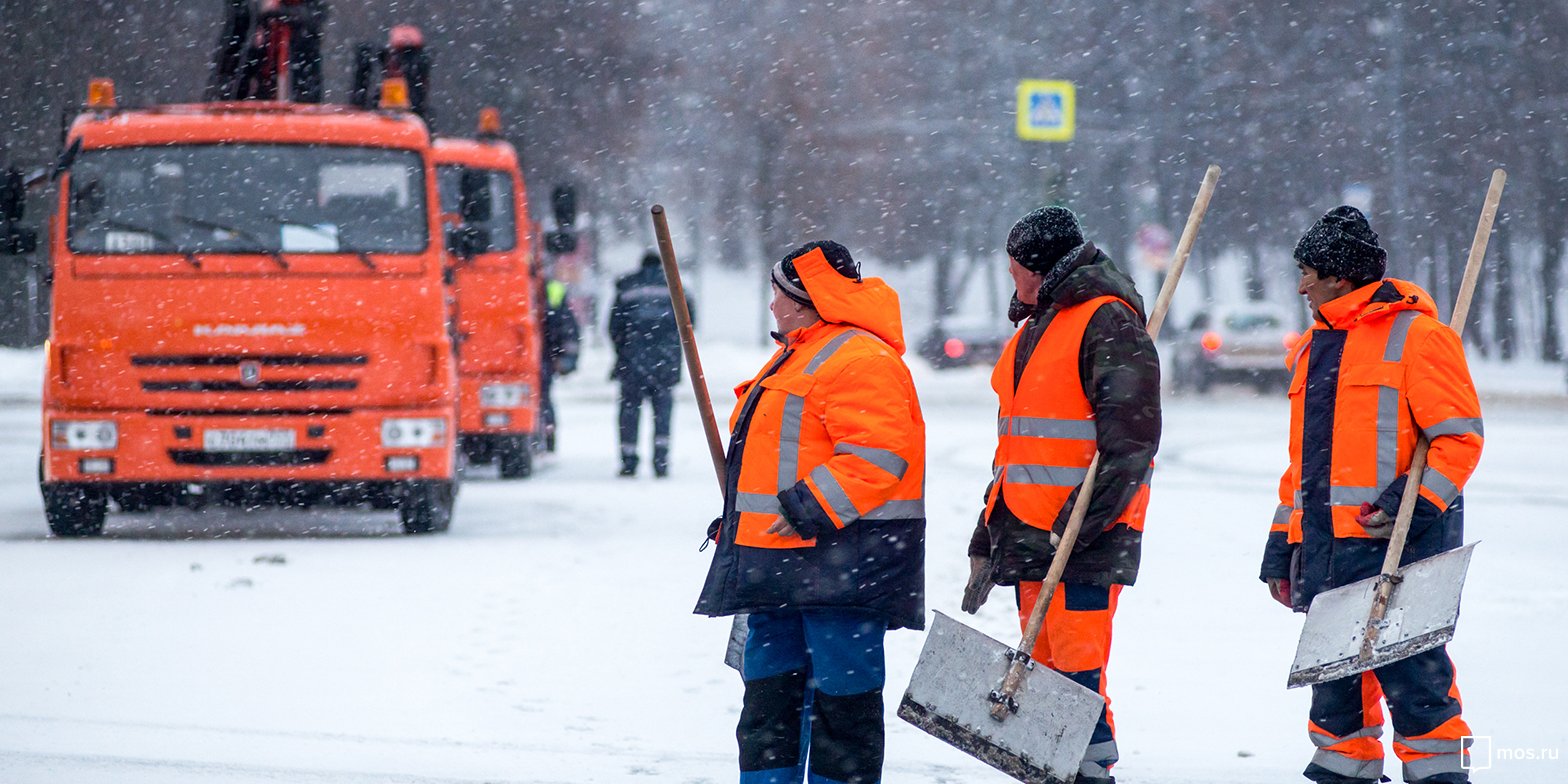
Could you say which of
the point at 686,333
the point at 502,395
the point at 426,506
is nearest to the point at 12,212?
the point at 426,506

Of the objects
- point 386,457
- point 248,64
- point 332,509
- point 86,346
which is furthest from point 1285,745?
point 248,64

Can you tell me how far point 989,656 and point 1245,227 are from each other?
40150 millimetres

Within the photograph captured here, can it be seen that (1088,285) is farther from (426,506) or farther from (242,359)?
(426,506)

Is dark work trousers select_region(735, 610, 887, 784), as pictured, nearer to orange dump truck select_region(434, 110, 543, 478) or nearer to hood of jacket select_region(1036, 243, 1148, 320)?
hood of jacket select_region(1036, 243, 1148, 320)

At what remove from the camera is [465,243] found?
11938 mm

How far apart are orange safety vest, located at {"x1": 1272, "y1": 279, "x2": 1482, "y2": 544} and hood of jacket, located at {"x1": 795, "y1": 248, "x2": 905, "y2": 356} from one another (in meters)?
1.16

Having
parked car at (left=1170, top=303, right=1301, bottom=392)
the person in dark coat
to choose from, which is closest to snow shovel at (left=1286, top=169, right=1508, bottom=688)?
the person in dark coat

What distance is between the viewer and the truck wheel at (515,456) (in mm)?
15055

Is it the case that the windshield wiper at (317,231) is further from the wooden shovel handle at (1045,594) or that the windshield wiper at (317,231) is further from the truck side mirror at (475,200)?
Answer: the wooden shovel handle at (1045,594)

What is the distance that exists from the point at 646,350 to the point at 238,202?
4.29 meters

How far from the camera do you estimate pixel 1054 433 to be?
467cm

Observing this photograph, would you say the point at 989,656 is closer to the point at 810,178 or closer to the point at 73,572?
the point at 73,572

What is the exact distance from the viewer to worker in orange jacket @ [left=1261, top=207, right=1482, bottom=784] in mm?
4652

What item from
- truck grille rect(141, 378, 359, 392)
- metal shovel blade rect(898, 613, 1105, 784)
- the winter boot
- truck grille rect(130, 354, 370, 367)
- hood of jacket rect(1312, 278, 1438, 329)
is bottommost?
the winter boot
